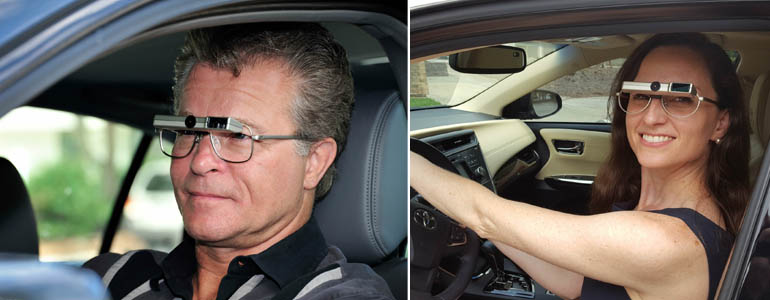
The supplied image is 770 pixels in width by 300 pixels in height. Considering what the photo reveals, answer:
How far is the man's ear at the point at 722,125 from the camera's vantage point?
3.92ft

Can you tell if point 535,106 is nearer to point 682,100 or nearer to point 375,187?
point 682,100

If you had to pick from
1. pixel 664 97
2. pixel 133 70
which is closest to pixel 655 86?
pixel 664 97

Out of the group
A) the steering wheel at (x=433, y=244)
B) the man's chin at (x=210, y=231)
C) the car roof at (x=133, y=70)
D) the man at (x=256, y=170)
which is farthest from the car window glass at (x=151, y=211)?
the steering wheel at (x=433, y=244)

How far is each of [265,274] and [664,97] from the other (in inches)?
36.4

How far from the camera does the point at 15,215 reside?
1867 millimetres

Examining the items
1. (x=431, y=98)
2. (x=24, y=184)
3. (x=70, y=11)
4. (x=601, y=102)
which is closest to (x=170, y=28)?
(x=70, y=11)

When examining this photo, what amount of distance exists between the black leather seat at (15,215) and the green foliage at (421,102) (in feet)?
3.51

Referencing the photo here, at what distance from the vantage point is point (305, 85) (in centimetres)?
174

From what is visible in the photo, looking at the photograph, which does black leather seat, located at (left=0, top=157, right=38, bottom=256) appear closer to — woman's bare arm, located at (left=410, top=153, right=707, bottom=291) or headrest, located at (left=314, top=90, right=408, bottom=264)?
headrest, located at (left=314, top=90, right=408, bottom=264)

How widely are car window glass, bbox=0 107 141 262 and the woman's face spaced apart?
127 centimetres

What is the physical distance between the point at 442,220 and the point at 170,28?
60cm

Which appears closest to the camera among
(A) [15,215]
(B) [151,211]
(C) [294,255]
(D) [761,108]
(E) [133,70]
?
(D) [761,108]

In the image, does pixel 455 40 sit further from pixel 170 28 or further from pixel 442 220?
pixel 170 28

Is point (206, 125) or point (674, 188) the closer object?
point (674, 188)
